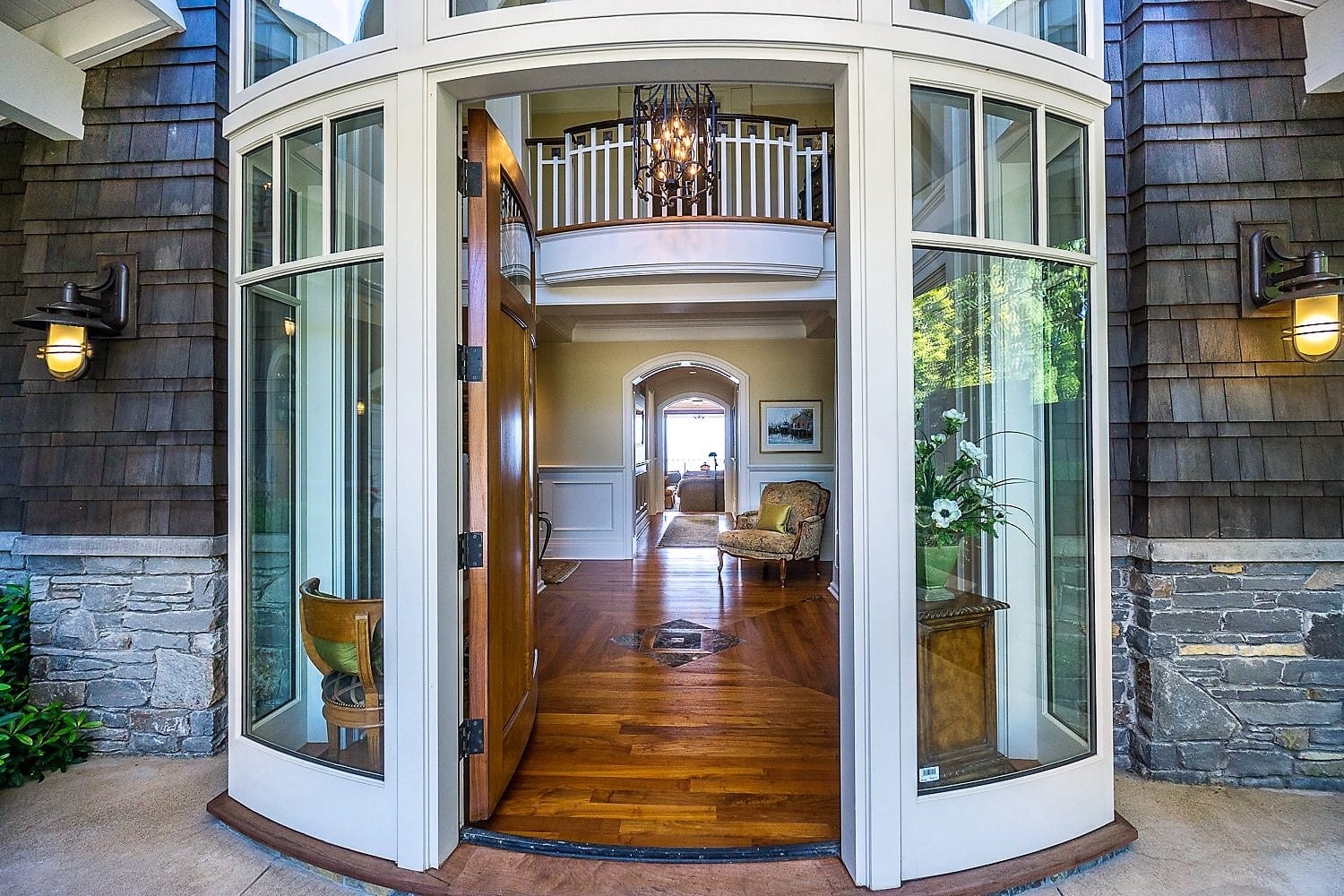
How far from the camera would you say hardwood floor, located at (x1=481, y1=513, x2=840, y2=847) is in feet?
7.46

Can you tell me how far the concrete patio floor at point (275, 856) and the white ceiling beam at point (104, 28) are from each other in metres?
2.99

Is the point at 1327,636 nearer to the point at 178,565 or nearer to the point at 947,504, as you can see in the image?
the point at 947,504

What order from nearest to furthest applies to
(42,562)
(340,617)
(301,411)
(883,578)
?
(883,578) → (340,617) → (301,411) → (42,562)

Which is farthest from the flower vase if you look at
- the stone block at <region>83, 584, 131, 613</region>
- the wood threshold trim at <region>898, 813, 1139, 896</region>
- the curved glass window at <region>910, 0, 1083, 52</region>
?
the stone block at <region>83, 584, 131, 613</region>

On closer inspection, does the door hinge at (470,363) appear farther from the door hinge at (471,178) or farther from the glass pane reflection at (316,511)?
the door hinge at (471,178)

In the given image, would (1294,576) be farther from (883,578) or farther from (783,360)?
(783,360)

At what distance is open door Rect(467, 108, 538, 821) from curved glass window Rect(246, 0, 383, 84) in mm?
398

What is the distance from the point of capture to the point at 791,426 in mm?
7602

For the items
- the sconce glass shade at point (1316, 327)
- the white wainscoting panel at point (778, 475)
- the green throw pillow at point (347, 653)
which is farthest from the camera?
the white wainscoting panel at point (778, 475)

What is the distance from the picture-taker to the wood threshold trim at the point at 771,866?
1.86m

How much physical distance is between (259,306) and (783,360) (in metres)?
6.03

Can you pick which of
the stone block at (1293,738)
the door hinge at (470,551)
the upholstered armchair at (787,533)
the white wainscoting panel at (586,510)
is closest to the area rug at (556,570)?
the white wainscoting panel at (586,510)

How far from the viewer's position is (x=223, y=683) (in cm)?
292

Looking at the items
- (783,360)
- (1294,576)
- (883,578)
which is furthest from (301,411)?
(783,360)
